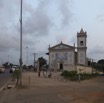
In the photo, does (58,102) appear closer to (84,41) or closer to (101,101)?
(101,101)

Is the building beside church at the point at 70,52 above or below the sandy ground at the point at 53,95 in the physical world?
above

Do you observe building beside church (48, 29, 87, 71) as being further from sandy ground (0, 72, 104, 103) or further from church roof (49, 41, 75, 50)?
sandy ground (0, 72, 104, 103)

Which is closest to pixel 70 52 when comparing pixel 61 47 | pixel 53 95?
pixel 61 47

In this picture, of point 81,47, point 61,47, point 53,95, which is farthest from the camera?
point 61,47

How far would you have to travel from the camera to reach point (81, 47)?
13325 centimetres

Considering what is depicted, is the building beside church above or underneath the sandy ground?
above

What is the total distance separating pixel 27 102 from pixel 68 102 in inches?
86.0

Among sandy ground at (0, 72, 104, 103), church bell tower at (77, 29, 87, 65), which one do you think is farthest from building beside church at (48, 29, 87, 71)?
sandy ground at (0, 72, 104, 103)

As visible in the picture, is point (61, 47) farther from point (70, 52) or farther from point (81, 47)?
point (81, 47)

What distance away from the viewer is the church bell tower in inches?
5177

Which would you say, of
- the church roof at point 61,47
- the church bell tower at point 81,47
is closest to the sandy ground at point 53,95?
the church bell tower at point 81,47

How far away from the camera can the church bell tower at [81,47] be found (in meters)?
132

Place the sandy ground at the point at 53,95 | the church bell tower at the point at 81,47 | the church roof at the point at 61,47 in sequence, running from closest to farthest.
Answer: the sandy ground at the point at 53,95 → the church bell tower at the point at 81,47 → the church roof at the point at 61,47

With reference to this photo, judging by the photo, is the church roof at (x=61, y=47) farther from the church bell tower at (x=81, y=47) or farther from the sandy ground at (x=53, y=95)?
the sandy ground at (x=53, y=95)
